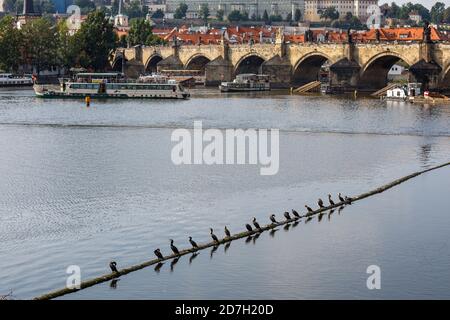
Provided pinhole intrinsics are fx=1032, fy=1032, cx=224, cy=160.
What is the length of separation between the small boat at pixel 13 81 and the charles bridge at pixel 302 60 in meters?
13.4

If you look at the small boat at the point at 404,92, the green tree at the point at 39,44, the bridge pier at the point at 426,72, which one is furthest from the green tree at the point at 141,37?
the bridge pier at the point at 426,72

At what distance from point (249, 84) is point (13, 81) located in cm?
2442

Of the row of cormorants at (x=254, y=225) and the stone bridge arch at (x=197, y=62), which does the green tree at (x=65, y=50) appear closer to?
the stone bridge arch at (x=197, y=62)

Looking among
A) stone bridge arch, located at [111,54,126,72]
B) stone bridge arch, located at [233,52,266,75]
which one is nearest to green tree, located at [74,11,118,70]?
stone bridge arch, located at [111,54,126,72]

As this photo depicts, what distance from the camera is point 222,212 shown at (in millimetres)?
30797

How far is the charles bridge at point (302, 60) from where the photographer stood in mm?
78438

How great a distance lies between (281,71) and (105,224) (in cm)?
6574

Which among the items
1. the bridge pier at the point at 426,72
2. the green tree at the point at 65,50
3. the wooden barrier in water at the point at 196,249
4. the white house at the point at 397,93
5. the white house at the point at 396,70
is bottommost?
the wooden barrier in water at the point at 196,249

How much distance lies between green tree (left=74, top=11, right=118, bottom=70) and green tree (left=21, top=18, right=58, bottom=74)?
2966 mm

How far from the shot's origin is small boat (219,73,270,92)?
93.1 metres

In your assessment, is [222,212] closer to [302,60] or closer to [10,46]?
[302,60]

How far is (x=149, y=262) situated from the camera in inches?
968

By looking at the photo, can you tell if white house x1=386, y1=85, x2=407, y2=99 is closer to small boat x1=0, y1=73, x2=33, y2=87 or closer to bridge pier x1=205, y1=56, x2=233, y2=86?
bridge pier x1=205, y1=56, x2=233, y2=86
